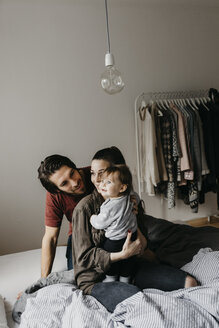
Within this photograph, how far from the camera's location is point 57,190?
1628 mm

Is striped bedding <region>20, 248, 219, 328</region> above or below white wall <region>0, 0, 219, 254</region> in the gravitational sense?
below

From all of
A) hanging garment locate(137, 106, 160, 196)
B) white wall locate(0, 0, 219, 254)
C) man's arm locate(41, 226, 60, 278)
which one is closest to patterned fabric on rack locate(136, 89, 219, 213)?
hanging garment locate(137, 106, 160, 196)

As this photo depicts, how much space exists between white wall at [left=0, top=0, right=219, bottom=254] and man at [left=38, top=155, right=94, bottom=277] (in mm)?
1344

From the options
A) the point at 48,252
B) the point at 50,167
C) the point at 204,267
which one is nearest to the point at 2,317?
the point at 48,252

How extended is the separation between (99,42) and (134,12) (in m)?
0.48

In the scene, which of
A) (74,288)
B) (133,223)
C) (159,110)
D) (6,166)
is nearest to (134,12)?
(159,110)

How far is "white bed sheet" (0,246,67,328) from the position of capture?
162cm

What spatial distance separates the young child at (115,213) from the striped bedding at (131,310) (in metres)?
0.21

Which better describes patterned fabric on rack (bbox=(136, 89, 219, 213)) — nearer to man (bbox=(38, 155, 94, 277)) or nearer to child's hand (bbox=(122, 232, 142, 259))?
man (bbox=(38, 155, 94, 277))

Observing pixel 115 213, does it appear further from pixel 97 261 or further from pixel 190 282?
pixel 190 282

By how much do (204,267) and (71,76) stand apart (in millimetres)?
2173

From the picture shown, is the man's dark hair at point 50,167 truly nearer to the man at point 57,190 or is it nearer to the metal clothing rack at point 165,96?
the man at point 57,190

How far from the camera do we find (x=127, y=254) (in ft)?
4.49

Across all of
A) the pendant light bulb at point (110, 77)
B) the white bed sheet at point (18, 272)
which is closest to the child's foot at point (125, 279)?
the white bed sheet at point (18, 272)
